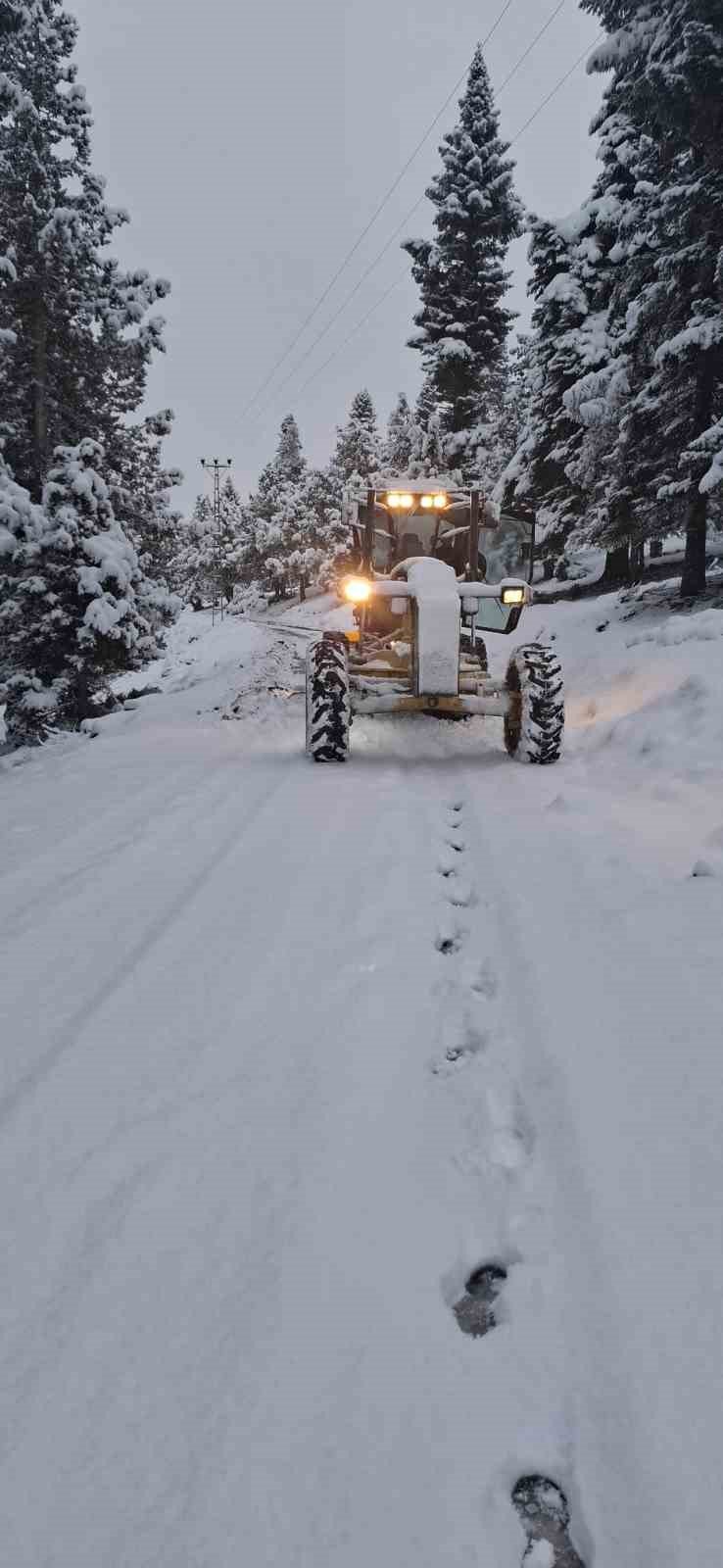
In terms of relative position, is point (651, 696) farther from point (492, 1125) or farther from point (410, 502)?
point (492, 1125)

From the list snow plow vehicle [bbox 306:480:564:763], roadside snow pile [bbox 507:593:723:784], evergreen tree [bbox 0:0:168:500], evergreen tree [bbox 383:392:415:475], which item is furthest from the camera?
evergreen tree [bbox 383:392:415:475]

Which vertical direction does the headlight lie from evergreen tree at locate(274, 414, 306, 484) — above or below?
below

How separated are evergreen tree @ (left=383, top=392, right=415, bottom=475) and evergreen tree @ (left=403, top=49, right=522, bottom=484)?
248cm

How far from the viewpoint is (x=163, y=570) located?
20.4 m

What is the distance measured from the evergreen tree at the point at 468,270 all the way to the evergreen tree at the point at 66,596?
14.6 m

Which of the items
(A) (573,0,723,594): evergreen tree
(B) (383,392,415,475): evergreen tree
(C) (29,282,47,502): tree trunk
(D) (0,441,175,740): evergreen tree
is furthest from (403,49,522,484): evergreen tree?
(D) (0,441,175,740): evergreen tree

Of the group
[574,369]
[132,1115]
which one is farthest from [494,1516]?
[574,369]

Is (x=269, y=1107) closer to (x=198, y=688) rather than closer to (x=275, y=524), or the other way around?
(x=198, y=688)

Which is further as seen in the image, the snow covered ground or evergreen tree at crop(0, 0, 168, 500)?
evergreen tree at crop(0, 0, 168, 500)

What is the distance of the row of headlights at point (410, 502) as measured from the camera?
8594 millimetres

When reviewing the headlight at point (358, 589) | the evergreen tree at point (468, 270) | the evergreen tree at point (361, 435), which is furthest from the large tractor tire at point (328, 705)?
the evergreen tree at point (361, 435)

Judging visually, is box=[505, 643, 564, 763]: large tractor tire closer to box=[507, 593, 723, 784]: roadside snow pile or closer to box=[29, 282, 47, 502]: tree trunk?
box=[507, 593, 723, 784]: roadside snow pile

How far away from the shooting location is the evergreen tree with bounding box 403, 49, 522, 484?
75.8ft

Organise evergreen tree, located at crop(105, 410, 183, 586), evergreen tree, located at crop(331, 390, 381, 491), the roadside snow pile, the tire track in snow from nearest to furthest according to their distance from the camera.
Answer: the tire track in snow → the roadside snow pile → evergreen tree, located at crop(105, 410, 183, 586) → evergreen tree, located at crop(331, 390, 381, 491)
